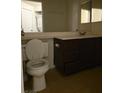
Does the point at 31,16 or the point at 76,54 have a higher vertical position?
the point at 31,16

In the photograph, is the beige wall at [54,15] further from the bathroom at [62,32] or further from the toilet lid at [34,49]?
A: the toilet lid at [34,49]

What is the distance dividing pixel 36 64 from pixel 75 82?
Answer: 88cm

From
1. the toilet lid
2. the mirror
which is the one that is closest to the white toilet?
the toilet lid

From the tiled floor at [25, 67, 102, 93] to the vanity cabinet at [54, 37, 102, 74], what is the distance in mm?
158

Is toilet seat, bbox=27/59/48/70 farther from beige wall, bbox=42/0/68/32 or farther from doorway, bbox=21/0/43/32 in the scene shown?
beige wall, bbox=42/0/68/32

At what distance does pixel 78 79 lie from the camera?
2.86 metres

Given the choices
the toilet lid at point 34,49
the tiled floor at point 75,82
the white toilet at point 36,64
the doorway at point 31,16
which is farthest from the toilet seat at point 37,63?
the doorway at point 31,16

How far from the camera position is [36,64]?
2.54 m

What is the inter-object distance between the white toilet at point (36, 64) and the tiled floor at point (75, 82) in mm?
174

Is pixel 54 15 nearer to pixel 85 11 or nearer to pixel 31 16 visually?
pixel 31 16

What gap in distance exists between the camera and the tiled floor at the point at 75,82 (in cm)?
236

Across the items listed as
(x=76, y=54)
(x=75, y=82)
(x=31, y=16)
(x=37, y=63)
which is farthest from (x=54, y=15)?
(x=75, y=82)
